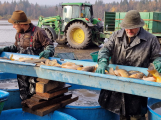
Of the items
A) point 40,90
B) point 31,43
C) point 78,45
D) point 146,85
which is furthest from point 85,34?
point 146,85

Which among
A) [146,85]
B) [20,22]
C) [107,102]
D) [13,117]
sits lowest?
[13,117]

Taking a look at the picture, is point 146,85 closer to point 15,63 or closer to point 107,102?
point 107,102

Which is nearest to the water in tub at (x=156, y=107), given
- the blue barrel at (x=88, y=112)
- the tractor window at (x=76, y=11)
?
the blue barrel at (x=88, y=112)

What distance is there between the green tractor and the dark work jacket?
25.2 ft

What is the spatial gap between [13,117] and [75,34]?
8.72 m

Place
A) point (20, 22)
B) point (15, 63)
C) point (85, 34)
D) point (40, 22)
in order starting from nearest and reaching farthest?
point (15, 63) → point (20, 22) → point (85, 34) → point (40, 22)

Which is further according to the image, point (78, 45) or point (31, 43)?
point (78, 45)

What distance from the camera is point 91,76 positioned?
2.44 meters

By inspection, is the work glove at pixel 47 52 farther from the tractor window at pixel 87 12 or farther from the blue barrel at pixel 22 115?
the tractor window at pixel 87 12

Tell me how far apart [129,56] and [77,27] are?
833 centimetres

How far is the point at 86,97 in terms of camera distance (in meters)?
4.20

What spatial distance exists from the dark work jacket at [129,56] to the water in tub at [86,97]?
821 mm

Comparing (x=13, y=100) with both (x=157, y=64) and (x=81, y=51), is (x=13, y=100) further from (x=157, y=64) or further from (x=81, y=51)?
(x=81, y=51)

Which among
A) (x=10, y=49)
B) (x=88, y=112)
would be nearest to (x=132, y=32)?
(x=88, y=112)
